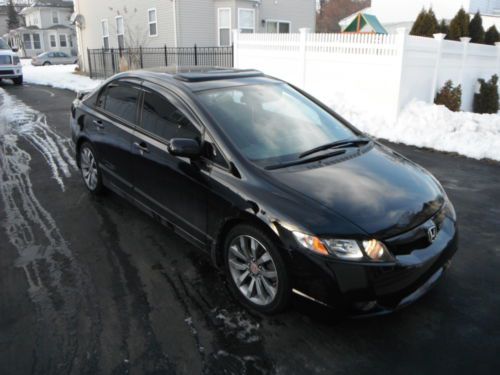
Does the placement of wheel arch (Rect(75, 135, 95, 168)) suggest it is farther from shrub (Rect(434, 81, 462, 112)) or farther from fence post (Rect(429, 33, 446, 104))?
shrub (Rect(434, 81, 462, 112))

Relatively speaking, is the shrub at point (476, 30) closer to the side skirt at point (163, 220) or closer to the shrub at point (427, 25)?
the shrub at point (427, 25)

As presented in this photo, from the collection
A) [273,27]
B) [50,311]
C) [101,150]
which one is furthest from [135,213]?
[273,27]

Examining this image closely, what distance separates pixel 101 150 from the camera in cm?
486

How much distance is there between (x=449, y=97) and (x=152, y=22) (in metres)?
14.8

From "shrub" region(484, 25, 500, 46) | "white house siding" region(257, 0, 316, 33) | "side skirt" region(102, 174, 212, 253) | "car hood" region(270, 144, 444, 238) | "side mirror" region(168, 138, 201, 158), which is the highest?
"white house siding" region(257, 0, 316, 33)

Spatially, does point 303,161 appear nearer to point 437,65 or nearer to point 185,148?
point 185,148

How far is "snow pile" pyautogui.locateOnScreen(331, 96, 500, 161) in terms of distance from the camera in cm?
773

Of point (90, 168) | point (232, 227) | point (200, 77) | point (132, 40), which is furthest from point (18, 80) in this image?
point (232, 227)

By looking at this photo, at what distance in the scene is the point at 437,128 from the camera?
874cm

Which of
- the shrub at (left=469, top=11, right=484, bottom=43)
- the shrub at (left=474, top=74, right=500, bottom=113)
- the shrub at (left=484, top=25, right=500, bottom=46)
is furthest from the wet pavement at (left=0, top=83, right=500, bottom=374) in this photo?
the shrub at (left=484, top=25, right=500, bottom=46)

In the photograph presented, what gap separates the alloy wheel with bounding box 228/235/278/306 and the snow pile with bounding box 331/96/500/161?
19.2 ft

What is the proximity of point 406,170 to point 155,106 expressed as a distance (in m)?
2.31

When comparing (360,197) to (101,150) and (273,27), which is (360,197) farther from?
(273,27)

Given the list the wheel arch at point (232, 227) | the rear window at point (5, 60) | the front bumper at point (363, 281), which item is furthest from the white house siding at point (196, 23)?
the front bumper at point (363, 281)
